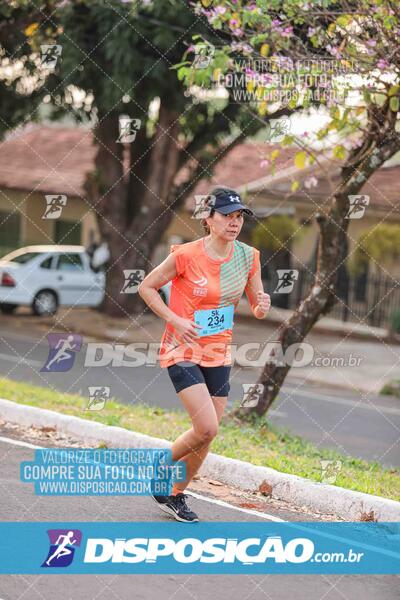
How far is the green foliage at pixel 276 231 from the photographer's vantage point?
28.6 metres

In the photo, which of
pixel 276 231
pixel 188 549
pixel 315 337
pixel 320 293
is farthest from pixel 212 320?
pixel 276 231

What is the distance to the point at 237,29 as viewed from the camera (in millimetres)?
10977

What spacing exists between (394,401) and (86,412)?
9.18 m

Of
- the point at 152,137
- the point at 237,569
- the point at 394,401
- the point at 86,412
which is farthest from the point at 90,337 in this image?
the point at 237,569

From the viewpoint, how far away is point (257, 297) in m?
6.99

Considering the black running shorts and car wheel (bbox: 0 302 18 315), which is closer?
the black running shorts

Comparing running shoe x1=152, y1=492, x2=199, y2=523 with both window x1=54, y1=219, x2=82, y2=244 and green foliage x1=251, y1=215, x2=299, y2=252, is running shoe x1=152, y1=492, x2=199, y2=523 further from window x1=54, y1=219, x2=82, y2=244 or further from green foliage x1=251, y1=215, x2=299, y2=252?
window x1=54, y1=219, x2=82, y2=244

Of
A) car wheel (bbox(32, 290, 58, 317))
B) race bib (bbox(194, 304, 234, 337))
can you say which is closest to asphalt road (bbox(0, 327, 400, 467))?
race bib (bbox(194, 304, 234, 337))

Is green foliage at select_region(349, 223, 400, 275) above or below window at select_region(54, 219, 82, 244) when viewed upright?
above

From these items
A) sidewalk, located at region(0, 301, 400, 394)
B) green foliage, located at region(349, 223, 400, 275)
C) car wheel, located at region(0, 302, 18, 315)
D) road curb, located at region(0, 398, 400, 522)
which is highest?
road curb, located at region(0, 398, 400, 522)

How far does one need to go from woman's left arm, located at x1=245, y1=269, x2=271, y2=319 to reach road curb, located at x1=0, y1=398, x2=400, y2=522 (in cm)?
158

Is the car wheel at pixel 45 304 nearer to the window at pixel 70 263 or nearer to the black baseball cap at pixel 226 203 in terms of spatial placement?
the window at pixel 70 263

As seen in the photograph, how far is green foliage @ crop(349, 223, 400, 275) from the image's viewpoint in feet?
86.6

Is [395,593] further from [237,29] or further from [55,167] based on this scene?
[55,167]
